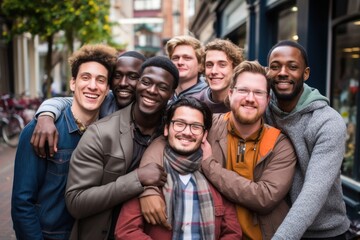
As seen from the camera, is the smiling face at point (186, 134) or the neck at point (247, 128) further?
the neck at point (247, 128)

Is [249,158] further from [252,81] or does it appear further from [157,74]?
[157,74]

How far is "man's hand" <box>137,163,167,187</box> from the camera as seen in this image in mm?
2402

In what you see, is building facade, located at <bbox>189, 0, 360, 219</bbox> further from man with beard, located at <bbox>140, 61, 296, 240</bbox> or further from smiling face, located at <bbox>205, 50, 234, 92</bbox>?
man with beard, located at <bbox>140, 61, 296, 240</bbox>

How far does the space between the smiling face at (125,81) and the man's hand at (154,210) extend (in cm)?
89

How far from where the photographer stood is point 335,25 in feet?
18.0

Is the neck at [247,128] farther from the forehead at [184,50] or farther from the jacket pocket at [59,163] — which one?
the forehead at [184,50]

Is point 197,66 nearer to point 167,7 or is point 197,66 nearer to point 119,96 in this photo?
point 119,96

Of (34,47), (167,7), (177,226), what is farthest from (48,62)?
(167,7)

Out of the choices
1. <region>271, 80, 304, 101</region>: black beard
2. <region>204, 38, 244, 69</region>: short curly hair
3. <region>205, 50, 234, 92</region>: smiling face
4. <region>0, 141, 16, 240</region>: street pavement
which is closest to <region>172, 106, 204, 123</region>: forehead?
<region>271, 80, 304, 101</region>: black beard

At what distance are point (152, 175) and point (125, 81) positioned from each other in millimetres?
897

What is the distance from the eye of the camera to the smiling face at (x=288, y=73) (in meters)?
2.69

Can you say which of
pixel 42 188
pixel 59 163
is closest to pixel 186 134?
pixel 59 163

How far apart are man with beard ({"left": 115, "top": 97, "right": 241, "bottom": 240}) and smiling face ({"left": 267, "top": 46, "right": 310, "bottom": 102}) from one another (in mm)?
554

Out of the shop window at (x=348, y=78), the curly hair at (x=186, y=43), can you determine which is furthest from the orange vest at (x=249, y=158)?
the shop window at (x=348, y=78)
